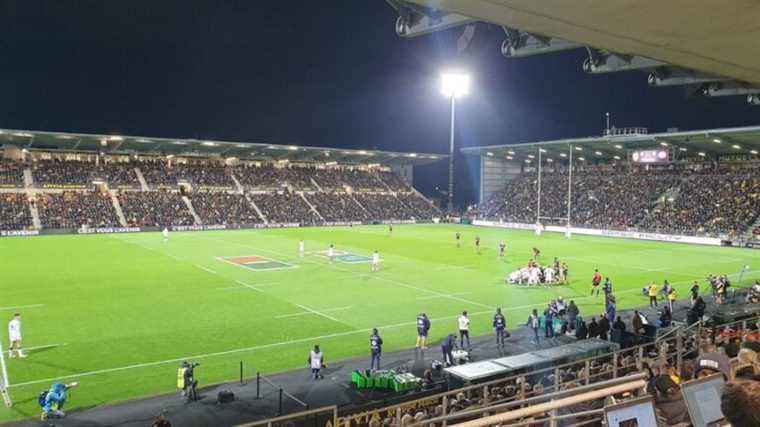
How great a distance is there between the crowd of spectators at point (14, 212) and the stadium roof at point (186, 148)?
629cm

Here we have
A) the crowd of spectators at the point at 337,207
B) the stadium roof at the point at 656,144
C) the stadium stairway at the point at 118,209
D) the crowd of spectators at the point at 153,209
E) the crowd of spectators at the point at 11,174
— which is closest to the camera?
the stadium roof at the point at 656,144

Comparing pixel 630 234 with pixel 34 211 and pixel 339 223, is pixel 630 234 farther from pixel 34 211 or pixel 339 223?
pixel 34 211

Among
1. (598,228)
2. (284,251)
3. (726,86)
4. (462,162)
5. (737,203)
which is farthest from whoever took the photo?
(462,162)

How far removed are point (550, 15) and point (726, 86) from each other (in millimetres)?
7608

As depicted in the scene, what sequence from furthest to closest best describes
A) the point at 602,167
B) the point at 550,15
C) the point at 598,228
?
the point at 602,167
the point at 598,228
the point at 550,15

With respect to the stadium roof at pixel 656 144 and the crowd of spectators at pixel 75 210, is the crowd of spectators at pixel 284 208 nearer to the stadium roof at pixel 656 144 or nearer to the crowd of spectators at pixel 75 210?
the crowd of spectators at pixel 75 210

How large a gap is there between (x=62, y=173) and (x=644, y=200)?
221 feet

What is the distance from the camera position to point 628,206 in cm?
6562

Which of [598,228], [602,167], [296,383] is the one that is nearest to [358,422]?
[296,383]

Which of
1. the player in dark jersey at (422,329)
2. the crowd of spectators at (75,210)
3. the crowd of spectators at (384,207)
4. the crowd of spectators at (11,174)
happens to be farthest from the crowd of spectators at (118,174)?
the player in dark jersey at (422,329)

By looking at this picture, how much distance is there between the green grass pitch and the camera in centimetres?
1653

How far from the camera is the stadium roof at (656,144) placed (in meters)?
54.7

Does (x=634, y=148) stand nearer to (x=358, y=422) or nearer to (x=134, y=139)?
(x=134, y=139)

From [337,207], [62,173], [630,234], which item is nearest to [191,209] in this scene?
[62,173]
